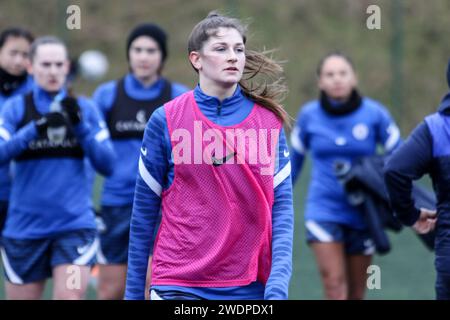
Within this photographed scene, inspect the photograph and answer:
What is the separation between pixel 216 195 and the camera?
171 inches

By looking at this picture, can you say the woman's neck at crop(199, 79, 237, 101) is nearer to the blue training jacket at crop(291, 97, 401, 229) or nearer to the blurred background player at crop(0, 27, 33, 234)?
the blurred background player at crop(0, 27, 33, 234)

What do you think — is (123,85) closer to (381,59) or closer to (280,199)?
(280,199)

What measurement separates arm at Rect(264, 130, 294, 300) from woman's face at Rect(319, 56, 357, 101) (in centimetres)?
345

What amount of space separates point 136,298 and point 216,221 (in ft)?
1.64

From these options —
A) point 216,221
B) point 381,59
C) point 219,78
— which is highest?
point 381,59

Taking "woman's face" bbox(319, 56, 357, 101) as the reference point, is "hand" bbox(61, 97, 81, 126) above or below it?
below

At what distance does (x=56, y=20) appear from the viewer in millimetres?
18469

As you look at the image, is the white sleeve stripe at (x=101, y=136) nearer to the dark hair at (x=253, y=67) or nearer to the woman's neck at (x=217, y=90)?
the dark hair at (x=253, y=67)

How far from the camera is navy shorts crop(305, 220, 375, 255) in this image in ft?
25.1

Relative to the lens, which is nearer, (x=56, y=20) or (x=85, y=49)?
(x=56, y=20)

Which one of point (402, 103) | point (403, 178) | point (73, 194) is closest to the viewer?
point (403, 178)

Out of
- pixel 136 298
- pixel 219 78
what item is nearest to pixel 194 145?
pixel 219 78

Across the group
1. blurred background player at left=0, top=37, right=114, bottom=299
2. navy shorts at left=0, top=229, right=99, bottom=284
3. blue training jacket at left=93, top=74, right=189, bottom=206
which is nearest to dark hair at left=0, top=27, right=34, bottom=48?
blue training jacket at left=93, top=74, right=189, bottom=206

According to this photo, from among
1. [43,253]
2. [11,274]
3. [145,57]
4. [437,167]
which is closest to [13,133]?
[43,253]
